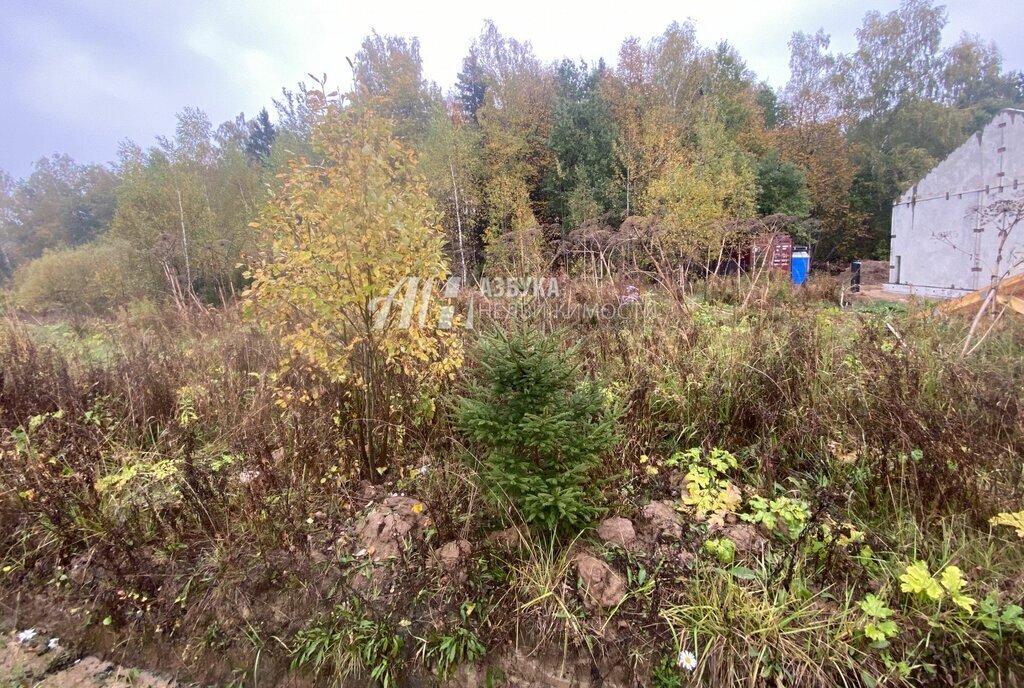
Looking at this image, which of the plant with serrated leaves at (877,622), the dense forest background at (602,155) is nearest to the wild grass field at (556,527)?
the plant with serrated leaves at (877,622)

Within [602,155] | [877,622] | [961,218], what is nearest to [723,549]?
[877,622]

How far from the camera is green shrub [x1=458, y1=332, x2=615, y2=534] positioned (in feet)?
6.33

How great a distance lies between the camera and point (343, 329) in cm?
266

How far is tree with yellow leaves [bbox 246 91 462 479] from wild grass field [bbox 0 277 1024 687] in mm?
171

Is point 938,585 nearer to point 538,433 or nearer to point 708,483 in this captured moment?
point 708,483

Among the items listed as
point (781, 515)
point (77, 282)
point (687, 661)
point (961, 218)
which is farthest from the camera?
point (77, 282)

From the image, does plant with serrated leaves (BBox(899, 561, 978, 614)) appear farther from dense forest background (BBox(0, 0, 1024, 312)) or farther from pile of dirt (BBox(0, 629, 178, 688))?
dense forest background (BBox(0, 0, 1024, 312))

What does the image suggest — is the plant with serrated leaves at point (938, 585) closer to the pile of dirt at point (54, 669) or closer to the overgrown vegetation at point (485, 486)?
the overgrown vegetation at point (485, 486)

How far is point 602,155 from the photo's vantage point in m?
15.8

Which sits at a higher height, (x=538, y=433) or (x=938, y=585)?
(x=538, y=433)

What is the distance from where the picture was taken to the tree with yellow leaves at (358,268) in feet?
7.83

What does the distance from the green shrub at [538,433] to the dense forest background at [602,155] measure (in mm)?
4404

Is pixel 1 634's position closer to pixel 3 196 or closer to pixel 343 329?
pixel 343 329

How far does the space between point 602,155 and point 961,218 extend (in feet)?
31.9
